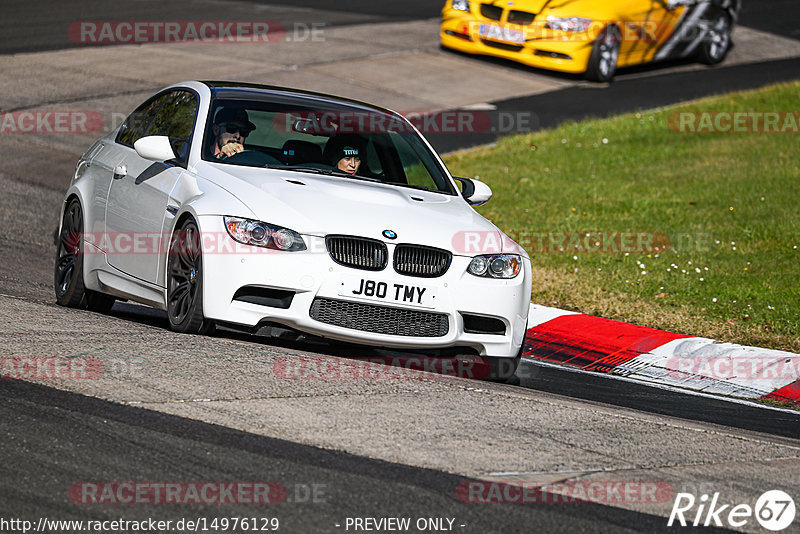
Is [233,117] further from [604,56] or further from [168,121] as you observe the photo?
[604,56]

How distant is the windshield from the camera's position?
8.20m

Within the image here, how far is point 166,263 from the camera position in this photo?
7.62 m

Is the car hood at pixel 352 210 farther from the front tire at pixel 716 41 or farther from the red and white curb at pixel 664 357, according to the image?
the front tire at pixel 716 41

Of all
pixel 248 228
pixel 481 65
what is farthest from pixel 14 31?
pixel 248 228

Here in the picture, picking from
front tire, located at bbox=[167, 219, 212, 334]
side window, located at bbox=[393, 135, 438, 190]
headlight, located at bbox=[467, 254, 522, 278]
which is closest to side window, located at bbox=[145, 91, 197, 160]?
front tire, located at bbox=[167, 219, 212, 334]

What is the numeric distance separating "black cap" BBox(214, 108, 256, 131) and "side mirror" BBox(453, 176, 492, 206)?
1.49 meters

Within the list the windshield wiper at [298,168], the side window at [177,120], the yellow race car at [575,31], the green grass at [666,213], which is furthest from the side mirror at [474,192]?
the yellow race car at [575,31]

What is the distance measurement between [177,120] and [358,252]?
2.12 meters

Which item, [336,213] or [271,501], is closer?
→ [271,501]

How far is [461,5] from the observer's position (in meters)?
21.3

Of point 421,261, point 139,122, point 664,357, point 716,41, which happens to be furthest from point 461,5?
point 421,261

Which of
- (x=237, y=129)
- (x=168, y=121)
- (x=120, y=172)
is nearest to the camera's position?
(x=237, y=129)

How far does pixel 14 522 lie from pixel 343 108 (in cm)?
496

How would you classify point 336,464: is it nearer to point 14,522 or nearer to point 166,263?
point 14,522
